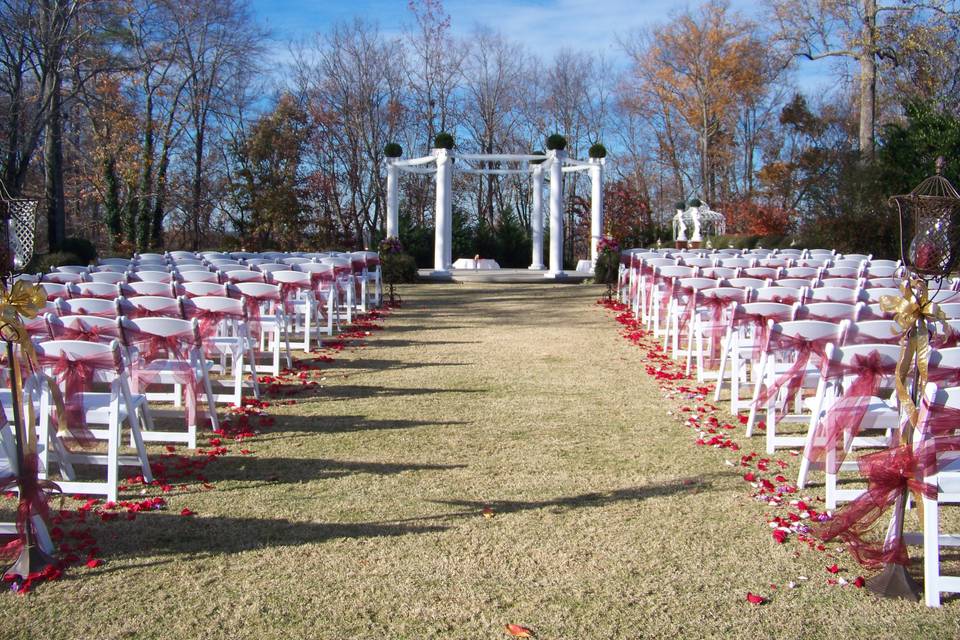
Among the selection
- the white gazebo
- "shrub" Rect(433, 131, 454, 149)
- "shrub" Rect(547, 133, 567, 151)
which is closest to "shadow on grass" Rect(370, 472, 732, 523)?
"shrub" Rect(433, 131, 454, 149)

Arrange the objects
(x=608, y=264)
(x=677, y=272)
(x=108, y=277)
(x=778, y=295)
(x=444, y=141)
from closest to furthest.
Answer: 1. (x=778, y=295)
2. (x=108, y=277)
3. (x=677, y=272)
4. (x=608, y=264)
5. (x=444, y=141)

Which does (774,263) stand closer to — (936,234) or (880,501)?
(936,234)

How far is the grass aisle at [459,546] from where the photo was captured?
3.18 m

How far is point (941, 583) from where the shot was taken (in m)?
3.34

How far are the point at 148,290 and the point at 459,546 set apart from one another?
4.63 metres

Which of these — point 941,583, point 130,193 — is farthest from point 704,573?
point 130,193

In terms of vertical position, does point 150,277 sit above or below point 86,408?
above

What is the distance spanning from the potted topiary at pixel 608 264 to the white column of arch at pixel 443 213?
3.86 m

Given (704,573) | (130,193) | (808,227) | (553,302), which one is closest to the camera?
(704,573)

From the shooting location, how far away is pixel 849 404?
13.1 feet

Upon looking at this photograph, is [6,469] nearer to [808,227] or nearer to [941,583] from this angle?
[941,583]

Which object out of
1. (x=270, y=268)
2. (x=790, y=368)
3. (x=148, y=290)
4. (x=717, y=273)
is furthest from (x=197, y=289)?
(x=717, y=273)

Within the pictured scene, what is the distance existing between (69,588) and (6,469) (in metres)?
0.72

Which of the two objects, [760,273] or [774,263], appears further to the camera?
[774,263]
